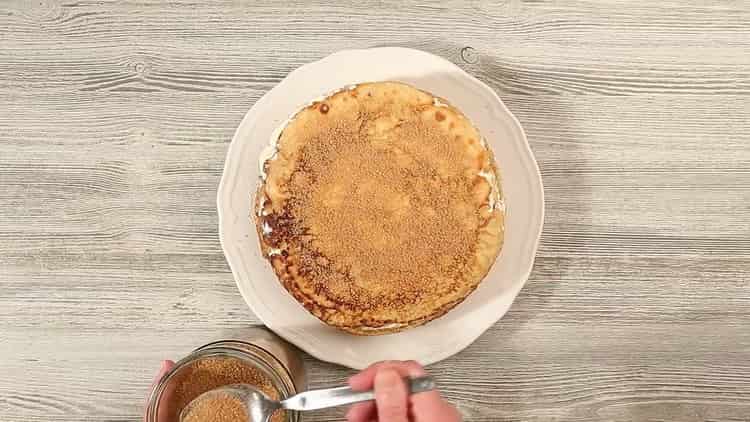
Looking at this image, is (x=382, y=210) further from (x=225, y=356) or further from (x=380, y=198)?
(x=225, y=356)

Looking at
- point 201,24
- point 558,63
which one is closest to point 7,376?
point 201,24

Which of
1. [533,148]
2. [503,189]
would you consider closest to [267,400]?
[503,189]

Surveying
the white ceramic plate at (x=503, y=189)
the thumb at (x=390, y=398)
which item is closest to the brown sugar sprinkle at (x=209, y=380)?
the white ceramic plate at (x=503, y=189)

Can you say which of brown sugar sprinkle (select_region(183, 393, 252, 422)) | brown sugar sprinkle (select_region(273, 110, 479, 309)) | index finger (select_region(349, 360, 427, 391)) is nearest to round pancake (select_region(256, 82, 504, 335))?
brown sugar sprinkle (select_region(273, 110, 479, 309))

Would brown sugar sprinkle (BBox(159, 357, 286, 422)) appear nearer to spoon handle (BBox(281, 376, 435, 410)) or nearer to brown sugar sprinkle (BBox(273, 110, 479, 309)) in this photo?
spoon handle (BBox(281, 376, 435, 410))

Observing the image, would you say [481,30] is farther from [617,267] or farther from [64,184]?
[64,184]

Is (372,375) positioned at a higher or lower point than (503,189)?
lower

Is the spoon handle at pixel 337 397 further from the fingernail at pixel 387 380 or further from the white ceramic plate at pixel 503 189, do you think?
the white ceramic plate at pixel 503 189
